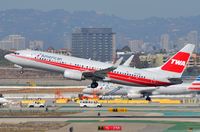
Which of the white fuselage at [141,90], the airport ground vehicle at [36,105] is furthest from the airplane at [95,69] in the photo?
the white fuselage at [141,90]

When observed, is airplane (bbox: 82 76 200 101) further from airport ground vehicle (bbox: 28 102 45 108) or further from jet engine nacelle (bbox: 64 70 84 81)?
jet engine nacelle (bbox: 64 70 84 81)

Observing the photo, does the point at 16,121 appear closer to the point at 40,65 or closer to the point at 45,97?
the point at 40,65

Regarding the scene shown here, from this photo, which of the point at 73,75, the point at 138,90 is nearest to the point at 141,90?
the point at 138,90

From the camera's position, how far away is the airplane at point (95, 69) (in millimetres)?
112562

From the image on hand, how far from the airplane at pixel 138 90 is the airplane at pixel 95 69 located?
38.9m

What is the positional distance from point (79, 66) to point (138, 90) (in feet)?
162

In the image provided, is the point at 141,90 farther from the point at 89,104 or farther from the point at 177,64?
the point at 177,64

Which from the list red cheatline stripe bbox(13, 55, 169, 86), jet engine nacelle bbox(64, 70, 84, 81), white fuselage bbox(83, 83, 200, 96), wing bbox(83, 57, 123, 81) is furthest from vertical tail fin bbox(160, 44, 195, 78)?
white fuselage bbox(83, 83, 200, 96)

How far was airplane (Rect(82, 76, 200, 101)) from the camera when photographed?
533ft

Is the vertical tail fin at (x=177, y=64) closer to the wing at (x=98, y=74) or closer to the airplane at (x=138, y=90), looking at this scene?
the wing at (x=98, y=74)

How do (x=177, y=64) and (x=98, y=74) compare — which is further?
(x=177, y=64)

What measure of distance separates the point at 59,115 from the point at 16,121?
12.5 m

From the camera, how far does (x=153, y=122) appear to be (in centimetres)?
10162

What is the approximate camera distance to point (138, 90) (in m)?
163
